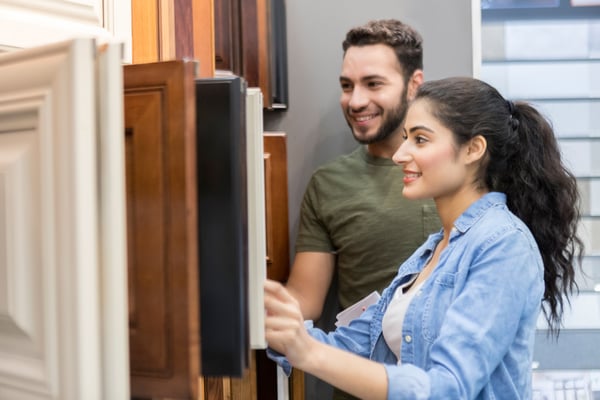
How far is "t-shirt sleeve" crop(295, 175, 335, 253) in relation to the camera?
210cm

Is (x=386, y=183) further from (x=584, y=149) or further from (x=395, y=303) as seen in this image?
(x=584, y=149)

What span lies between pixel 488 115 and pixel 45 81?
0.95 metres

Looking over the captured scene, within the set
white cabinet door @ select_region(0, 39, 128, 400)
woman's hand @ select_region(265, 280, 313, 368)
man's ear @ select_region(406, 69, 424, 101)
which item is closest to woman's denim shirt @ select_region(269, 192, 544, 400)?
woman's hand @ select_region(265, 280, 313, 368)

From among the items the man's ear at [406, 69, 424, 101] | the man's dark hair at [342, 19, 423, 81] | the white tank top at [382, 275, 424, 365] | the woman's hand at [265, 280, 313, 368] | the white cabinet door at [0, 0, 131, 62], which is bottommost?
the white tank top at [382, 275, 424, 365]

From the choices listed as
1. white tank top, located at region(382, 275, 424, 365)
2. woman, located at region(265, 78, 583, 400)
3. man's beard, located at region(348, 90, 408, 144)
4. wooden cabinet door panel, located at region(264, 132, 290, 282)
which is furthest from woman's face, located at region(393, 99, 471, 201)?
wooden cabinet door panel, located at region(264, 132, 290, 282)

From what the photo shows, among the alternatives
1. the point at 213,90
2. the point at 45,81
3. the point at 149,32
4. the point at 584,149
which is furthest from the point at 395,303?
the point at 584,149

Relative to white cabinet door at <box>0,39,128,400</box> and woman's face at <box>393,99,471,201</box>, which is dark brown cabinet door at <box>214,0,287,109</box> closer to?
woman's face at <box>393,99,471,201</box>

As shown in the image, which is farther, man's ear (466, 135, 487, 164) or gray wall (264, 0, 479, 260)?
gray wall (264, 0, 479, 260)

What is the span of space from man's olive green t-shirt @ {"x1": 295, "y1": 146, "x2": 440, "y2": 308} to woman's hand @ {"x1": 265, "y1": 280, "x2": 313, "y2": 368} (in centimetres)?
99

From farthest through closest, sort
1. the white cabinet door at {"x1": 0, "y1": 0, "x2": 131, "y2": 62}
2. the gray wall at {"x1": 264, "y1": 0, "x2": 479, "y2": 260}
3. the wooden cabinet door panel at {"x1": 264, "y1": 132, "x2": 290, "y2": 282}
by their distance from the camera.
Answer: the gray wall at {"x1": 264, "y1": 0, "x2": 479, "y2": 260} → the wooden cabinet door panel at {"x1": 264, "y1": 132, "x2": 290, "y2": 282} → the white cabinet door at {"x1": 0, "y1": 0, "x2": 131, "y2": 62}

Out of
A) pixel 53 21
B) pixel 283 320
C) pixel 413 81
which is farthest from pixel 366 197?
pixel 53 21

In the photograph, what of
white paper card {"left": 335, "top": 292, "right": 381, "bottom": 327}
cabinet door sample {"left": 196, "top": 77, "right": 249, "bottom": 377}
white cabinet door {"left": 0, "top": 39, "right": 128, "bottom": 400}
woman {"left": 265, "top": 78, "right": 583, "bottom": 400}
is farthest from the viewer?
white paper card {"left": 335, "top": 292, "right": 381, "bottom": 327}

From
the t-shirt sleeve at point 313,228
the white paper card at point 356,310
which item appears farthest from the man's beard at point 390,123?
the white paper card at point 356,310

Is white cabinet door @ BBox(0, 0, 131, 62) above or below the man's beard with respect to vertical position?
above
